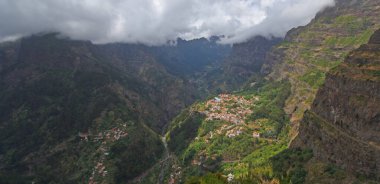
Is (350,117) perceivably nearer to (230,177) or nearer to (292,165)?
(292,165)

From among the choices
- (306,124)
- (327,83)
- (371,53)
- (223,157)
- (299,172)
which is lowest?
(223,157)

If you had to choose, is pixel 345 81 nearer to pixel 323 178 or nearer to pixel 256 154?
pixel 323 178

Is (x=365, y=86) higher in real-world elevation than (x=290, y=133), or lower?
higher

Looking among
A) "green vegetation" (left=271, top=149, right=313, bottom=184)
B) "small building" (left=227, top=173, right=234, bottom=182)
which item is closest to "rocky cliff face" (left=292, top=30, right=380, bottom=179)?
"green vegetation" (left=271, top=149, right=313, bottom=184)

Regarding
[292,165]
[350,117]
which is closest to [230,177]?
[292,165]

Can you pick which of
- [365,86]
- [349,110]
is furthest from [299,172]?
[365,86]

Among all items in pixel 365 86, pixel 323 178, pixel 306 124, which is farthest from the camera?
pixel 306 124

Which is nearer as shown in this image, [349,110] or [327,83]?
[349,110]

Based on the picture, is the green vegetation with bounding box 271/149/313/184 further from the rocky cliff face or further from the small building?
the small building
